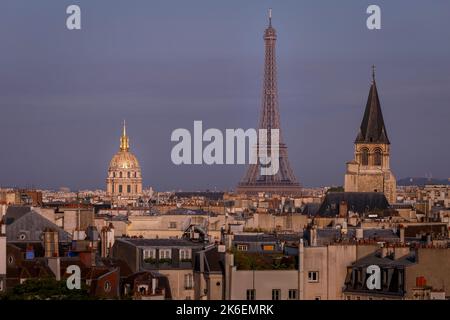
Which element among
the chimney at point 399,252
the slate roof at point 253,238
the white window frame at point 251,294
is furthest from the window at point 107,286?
the slate roof at point 253,238

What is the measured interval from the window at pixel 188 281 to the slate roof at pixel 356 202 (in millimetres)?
48813

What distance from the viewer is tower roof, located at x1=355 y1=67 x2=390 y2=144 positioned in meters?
134

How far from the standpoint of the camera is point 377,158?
133375mm

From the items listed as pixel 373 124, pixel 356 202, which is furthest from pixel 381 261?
pixel 373 124

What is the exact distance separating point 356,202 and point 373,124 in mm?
38366

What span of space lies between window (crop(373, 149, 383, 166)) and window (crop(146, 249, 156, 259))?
90.3 m

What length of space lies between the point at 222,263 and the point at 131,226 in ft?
109

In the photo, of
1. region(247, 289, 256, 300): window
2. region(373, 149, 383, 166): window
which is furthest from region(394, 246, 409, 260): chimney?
region(373, 149, 383, 166): window

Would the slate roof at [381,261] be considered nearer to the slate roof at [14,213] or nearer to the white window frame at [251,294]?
the white window frame at [251,294]

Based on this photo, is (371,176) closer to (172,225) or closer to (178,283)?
(172,225)

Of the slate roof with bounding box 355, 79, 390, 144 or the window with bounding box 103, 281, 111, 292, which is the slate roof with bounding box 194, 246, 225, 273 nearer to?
the window with bounding box 103, 281, 111, 292
